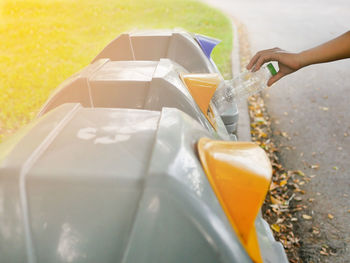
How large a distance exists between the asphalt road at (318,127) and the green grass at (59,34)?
5.01 feet

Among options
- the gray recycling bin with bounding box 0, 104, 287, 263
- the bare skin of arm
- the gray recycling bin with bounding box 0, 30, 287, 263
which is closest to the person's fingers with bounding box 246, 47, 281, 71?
the bare skin of arm

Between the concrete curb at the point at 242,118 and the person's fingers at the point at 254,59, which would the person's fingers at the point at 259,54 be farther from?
the concrete curb at the point at 242,118

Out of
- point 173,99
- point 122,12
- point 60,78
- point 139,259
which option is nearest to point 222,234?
point 139,259

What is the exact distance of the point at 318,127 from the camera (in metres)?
5.20

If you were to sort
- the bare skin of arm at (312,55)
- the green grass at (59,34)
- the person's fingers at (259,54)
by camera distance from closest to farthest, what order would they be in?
the bare skin of arm at (312,55)
the person's fingers at (259,54)
the green grass at (59,34)

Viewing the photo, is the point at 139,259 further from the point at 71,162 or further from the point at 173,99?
the point at 173,99

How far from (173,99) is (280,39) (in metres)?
9.11

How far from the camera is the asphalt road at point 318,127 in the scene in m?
3.26

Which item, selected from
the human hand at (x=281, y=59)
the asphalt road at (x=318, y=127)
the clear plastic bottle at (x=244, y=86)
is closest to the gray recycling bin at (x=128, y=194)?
the human hand at (x=281, y=59)

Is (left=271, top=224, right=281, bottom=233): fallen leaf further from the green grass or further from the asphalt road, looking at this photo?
the green grass

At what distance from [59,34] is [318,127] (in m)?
6.26

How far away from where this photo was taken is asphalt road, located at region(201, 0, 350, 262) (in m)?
3.26

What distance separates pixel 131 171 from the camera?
1.14 metres

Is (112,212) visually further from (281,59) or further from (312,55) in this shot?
(312,55)
